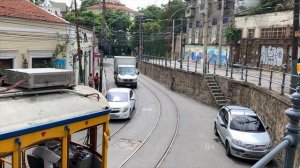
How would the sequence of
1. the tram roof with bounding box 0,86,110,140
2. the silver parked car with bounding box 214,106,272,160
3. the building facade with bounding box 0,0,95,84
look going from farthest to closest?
the building facade with bounding box 0,0,95,84 < the silver parked car with bounding box 214,106,272,160 < the tram roof with bounding box 0,86,110,140

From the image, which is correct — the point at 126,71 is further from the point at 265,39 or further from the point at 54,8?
the point at 54,8

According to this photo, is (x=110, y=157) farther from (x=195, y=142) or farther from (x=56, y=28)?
(x=56, y=28)

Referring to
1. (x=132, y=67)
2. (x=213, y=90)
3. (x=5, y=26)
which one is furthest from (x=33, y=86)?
(x=132, y=67)

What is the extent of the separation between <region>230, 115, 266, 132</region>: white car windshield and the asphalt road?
1238 millimetres

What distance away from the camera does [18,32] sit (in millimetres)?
18812

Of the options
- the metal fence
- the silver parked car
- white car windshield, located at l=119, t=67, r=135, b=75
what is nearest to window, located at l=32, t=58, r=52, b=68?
the silver parked car

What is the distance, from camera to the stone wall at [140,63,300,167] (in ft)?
49.6

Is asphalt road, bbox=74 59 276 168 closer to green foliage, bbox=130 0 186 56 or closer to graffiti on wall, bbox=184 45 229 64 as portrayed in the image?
graffiti on wall, bbox=184 45 229 64

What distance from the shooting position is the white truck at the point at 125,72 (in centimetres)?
3641

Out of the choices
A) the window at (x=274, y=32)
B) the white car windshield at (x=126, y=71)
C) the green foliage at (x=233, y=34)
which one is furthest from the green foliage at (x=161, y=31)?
the window at (x=274, y=32)

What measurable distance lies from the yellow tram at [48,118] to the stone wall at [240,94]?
13.9 ft

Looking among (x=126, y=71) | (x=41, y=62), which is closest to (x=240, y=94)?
(x=41, y=62)

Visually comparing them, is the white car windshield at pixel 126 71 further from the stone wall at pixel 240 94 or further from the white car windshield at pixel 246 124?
the white car windshield at pixel 246 124

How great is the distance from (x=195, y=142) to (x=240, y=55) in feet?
78.2
